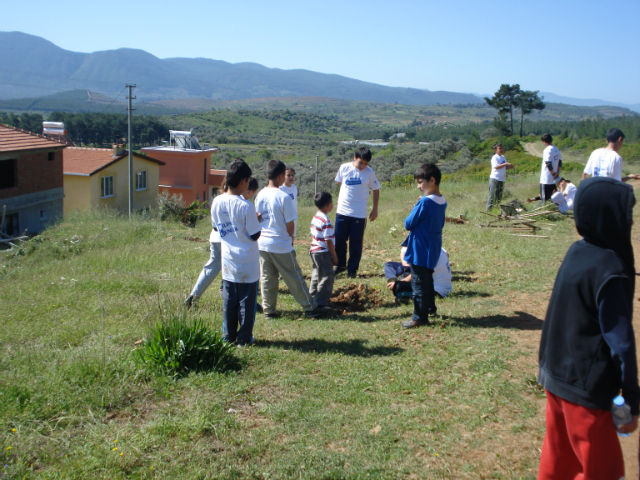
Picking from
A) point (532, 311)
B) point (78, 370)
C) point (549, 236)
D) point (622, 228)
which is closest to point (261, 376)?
point (78, 370)

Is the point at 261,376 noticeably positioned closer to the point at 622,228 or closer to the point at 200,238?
the point at 622,228

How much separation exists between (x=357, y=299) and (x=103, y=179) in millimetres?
32229

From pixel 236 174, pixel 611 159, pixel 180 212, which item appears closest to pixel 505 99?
pixel 180 212

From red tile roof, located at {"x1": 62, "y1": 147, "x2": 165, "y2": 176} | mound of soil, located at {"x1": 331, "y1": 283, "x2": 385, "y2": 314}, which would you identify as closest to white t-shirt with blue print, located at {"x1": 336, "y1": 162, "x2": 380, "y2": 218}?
mound of soil, located at {"x1": 331, "y1": 283, "x2": 385, "y2": 314}

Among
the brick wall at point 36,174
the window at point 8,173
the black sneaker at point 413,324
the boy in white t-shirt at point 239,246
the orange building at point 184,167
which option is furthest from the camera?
the orange building at point 184,167

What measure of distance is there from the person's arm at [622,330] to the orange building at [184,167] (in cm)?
4579

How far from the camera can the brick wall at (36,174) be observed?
26.6 metres

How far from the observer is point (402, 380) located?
4.07 metres

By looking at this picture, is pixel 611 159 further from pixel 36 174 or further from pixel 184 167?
pixel 184 167

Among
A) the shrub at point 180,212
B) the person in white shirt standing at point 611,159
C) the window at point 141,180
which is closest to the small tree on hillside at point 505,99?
the window at point 141,180

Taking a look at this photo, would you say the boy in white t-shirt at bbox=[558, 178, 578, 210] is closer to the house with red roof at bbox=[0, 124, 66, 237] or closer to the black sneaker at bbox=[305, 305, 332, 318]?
the black sneaker at bbox=[305, 305, 332, 318]

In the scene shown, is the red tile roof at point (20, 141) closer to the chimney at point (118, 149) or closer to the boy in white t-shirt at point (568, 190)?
the chimney at point (118, 149)

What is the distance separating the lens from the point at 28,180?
2739cm

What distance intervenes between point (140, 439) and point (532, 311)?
14.8ft
